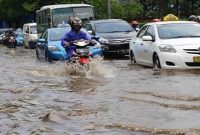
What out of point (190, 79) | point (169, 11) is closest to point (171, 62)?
point (190, 79)

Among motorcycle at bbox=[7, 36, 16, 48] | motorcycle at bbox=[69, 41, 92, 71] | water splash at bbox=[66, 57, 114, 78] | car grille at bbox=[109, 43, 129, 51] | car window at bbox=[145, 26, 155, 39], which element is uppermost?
car window at bbox=[145, 26, 155, 39]

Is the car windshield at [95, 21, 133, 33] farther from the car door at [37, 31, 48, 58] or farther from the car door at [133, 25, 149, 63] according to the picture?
the car door at [133, 25, 149, 63]

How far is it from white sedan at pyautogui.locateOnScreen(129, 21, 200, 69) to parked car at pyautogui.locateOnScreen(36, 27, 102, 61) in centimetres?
237

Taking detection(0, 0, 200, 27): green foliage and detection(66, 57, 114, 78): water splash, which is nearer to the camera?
detection(66, 57, 114, 78): water splash

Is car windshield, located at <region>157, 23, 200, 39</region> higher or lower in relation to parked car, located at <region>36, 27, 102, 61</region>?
higher

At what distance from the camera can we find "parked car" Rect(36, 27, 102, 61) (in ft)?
58.1

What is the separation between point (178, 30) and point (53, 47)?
4895 millimetres

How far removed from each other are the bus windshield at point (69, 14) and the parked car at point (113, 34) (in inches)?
186

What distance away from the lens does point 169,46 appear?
13523mm

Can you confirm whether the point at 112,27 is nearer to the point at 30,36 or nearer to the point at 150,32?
the point at 150,32

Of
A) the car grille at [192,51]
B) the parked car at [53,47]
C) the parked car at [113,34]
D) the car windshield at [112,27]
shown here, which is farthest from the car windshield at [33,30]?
the car grille at [192,51]

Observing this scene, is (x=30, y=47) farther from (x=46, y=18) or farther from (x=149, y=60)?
(x=149, y=60)

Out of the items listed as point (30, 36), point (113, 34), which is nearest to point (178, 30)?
point (113, 34)

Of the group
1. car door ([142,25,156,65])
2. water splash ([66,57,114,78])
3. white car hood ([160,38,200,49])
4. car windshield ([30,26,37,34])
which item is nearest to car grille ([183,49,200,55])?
white car hood ([160,38,200,49])
